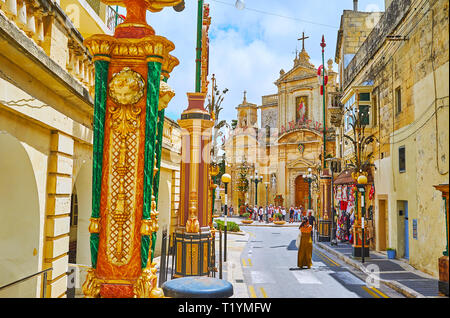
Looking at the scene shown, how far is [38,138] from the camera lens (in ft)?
18.0

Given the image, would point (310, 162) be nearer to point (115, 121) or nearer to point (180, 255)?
point (180, 255)

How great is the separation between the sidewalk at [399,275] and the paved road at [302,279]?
0.29 metres

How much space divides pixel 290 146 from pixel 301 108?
4701 mm

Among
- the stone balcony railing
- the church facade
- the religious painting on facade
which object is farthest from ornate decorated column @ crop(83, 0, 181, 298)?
the religious painting on facade

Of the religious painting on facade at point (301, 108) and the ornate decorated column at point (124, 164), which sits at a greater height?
the religious painting on facade at point (301, 108)

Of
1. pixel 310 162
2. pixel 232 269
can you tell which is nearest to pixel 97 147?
pixel 232 269

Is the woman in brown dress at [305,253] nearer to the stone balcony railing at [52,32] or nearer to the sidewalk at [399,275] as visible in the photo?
the sidewalk at [399,275]

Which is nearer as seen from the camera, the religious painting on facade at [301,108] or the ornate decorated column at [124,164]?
the ornate decorated column at [124,164]

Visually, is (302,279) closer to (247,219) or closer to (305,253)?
(305,253)

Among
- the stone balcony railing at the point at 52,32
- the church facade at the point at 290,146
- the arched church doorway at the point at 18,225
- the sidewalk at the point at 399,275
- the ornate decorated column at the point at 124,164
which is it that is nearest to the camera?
the ornate decorated column at the point at 124,164

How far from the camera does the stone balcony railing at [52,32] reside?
4895mm

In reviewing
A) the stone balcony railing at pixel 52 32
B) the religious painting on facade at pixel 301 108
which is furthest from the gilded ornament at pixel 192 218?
the religious painting on facade at pixel 301 108

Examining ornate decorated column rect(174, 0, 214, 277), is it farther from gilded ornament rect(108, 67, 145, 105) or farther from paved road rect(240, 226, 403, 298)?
gilded ornament rect(108, 67, 145, 105)

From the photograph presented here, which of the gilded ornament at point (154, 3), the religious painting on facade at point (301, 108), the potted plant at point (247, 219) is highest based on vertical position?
the religious painting on facade at point (301, 108)
